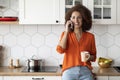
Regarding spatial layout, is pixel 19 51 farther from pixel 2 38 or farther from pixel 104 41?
pixel 104 41

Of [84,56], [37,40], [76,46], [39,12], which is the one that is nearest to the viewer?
[84,56]

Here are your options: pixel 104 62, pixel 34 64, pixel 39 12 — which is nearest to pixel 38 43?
pixel 34 64

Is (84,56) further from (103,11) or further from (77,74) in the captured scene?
(103,11)

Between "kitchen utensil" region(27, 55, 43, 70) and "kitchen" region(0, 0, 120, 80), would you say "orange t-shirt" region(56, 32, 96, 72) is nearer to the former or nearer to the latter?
"kitchen utensil" region(27, 55, 43, 70)

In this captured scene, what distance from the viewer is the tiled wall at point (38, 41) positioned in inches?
130

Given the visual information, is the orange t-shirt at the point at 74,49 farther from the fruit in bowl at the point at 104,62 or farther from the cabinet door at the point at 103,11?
the fruit in bowl at the point at 104,62

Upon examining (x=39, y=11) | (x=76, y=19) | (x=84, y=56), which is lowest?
(x=84, y=56)

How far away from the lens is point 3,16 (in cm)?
331

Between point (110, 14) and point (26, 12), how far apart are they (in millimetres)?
949

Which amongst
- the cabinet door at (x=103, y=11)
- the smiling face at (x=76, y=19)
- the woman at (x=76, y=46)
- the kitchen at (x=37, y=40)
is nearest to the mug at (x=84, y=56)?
the woman at (x=76, y=46)

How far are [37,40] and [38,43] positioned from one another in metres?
0.04

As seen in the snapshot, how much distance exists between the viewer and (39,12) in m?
2.96

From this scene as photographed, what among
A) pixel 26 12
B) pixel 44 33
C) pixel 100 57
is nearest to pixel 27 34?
pixel 44 33

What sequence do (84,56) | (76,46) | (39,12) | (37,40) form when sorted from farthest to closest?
(37,40) → (39,12) → (76,46) → (84,56)
